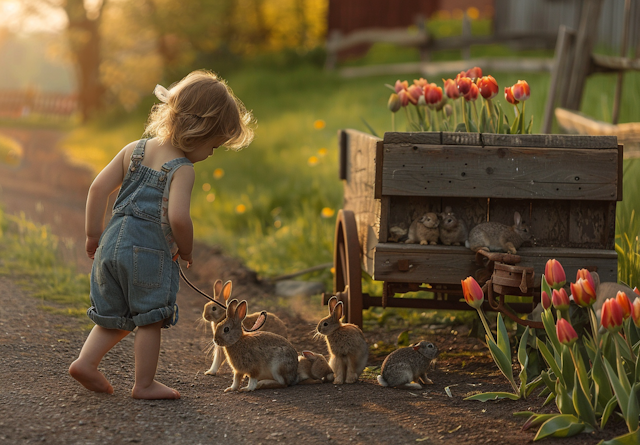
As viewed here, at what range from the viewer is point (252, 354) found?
3.52 meters

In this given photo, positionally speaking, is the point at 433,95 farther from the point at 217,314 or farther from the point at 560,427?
the point at 560,427

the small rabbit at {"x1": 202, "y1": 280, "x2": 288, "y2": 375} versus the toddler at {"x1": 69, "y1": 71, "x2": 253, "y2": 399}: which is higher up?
the toddler at {"x1": 69, "y1": 71, "x2": 253, "y2": 399}

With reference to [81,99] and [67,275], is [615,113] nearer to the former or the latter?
[67,275]

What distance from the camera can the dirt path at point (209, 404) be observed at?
9.18ft

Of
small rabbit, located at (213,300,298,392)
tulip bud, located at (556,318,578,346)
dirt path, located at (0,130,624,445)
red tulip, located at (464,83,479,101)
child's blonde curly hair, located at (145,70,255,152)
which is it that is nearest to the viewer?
tulip bud, located at (556,318,578,346)

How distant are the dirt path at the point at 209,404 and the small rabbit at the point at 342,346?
0.09 meters

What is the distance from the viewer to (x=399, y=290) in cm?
378

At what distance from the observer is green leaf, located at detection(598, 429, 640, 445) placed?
2.48m

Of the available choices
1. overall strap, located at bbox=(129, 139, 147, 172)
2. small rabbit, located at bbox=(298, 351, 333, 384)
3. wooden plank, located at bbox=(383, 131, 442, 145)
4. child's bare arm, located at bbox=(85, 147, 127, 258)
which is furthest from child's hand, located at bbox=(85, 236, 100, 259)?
wooden plank, located at bbox=(383, 131, 442, 145)

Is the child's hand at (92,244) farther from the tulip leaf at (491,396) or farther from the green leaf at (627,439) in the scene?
the green leaf at (627,439)

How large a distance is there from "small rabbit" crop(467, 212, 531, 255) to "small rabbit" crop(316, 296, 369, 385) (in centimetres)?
76

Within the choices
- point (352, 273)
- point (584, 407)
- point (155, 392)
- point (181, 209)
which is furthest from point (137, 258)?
point (584, 407)

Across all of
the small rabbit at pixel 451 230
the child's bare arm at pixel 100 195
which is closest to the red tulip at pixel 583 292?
the small rabbit at pixel 451 230

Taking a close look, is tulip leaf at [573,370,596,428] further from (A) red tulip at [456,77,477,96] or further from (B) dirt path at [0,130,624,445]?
(A) red tulip at [456,77,477,96]
